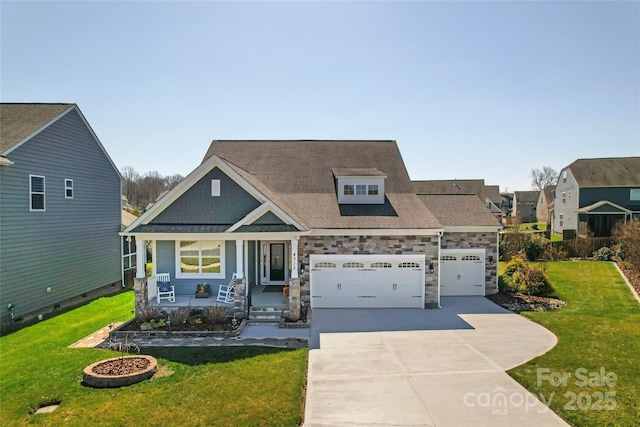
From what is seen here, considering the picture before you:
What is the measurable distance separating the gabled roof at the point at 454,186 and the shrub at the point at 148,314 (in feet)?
126

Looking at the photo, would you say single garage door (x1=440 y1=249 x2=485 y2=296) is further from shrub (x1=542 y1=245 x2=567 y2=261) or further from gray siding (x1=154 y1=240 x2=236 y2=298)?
shrub (x1=542 y1=245 x2=567 y2=261)

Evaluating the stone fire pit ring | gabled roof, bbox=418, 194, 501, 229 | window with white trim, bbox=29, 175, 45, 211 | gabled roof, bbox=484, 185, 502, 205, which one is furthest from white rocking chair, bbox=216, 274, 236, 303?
gabled roof, bbox=484, 185, 502, 205

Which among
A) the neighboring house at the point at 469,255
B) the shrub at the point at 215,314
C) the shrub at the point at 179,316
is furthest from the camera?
the neighboring house at the point at 469,255

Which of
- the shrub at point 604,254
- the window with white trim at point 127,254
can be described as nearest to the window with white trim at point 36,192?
the window with white trim at point 127,254

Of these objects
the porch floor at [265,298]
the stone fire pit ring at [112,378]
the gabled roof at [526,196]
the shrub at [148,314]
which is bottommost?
the stone fire pit ring at [112,378]

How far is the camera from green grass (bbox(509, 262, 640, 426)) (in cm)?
742

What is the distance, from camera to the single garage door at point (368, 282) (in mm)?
14930

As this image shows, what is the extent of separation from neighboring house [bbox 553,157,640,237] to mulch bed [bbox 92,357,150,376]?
1453 inches

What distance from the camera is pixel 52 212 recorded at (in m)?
15.8

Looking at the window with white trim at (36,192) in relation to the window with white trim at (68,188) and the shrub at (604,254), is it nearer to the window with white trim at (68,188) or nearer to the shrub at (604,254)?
the window with white trim at (68,188)

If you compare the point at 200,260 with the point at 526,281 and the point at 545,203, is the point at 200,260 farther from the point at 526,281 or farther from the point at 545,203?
the point at 545,203

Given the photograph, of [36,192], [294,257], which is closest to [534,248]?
[294,257]

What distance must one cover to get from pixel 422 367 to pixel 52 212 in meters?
15.5

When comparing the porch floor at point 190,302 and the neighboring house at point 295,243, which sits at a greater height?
the neighboring house at point 295,243
